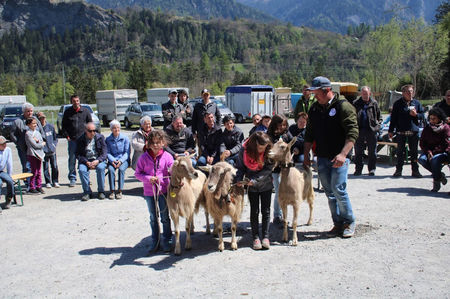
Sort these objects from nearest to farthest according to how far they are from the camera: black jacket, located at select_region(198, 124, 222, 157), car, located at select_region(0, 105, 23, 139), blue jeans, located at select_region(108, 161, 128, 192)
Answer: black jacket, located at select_region(198, 124, 222, 157) < blue jeans, located at select_region(108, 161, 128, 192) < car, located at select_region(0, 105, 23, 139)

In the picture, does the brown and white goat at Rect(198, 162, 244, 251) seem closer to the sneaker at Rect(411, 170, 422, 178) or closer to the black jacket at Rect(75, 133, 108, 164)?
the black jacket at Rect(75, 133, 108, 164)

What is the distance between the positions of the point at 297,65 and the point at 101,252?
468 feet

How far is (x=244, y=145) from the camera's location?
6.18 m

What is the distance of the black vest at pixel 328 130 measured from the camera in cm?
620

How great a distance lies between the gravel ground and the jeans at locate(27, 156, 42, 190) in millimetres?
1940

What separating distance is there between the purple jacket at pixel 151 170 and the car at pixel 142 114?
86.7ft

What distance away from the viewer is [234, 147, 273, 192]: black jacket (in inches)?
239

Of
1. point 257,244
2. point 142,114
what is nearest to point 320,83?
point 257,244

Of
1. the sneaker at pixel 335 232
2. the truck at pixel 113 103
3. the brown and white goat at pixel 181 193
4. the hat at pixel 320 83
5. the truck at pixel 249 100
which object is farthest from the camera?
the truck at pixel 249 100

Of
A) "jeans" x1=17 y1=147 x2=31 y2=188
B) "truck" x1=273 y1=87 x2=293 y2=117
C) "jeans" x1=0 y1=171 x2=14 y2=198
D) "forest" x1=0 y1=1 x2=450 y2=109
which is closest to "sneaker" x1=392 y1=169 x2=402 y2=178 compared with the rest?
"jeans" x1=0 y1=171 x2=14 y2=198

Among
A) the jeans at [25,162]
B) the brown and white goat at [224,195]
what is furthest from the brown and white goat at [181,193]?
the jeans at [25,162]

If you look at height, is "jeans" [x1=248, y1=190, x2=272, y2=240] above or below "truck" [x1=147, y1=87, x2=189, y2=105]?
below

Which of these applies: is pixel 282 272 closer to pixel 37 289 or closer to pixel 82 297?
pixel 82 297

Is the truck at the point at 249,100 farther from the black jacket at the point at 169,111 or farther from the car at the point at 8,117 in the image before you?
the black jacket at the point at 169,111
